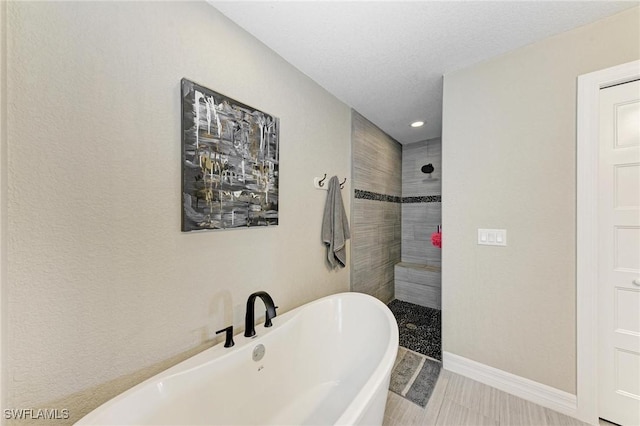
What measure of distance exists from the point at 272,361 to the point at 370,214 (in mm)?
1910

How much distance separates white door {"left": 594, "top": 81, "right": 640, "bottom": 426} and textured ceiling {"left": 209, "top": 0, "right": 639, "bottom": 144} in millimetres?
571

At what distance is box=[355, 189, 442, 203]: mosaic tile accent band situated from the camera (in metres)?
2.62

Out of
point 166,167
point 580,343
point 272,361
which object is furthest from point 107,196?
point 580,343

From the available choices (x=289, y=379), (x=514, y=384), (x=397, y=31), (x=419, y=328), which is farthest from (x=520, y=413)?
(x=397, y=31)

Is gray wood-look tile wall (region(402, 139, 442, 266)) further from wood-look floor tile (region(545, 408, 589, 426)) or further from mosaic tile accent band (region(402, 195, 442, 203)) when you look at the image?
wood-look floor tile (region(545, 408, 589, 426))

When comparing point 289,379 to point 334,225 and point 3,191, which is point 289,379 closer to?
point 334,225

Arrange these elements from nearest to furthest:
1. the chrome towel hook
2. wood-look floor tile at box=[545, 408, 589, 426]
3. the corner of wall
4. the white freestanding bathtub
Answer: the corner of wall < the white freestanding bathtub < wood-look floor tile at box=[545, 408, 589, 426] < the chrome towel hook

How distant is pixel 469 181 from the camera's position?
174 centimetres

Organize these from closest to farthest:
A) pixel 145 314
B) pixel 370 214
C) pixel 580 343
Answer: pixel 145 314 < pixel 580 343 < pixel 370 214

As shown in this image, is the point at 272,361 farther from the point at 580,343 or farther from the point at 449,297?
the point at 580,343

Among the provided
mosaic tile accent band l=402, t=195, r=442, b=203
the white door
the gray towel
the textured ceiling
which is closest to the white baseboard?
the white door

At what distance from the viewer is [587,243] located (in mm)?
1335

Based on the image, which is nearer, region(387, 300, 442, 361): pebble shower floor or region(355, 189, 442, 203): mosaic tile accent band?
region(387, 300, 442, 361): pebble shower floor

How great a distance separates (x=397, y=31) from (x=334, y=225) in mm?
1440
